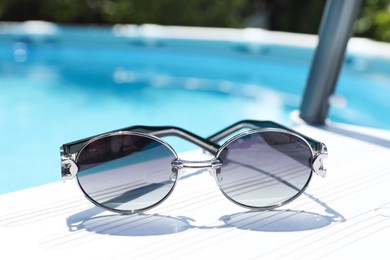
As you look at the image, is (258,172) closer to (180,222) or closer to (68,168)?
(180,222)

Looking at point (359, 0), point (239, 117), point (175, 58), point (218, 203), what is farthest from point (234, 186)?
point (175, 58)

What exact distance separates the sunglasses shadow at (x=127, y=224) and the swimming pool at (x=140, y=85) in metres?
1.02

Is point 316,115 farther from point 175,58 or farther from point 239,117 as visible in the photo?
point 175,58

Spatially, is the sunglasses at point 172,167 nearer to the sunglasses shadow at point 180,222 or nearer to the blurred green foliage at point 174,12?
the sunglasses shadow at point 180,222

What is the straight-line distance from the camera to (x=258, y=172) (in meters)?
1.29

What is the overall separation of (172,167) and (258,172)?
0.22 meters

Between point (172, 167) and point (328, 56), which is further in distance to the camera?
point (328, 56)

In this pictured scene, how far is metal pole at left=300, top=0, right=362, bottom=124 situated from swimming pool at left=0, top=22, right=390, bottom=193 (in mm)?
80

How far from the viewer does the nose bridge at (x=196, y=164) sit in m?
1.17

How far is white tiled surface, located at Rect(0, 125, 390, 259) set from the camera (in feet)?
3.47

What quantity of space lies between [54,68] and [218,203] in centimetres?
463

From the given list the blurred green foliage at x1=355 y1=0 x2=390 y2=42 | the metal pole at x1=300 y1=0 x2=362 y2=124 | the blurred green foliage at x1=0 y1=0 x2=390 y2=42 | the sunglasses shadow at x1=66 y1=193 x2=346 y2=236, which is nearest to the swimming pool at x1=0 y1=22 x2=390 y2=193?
the metal pole at x1=300 y1=0 x2=362 y2=124

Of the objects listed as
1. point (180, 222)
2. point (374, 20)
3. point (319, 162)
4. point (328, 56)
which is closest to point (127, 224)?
point (180, 222)

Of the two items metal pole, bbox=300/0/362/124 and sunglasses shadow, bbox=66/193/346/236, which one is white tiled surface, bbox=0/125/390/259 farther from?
metal pole, bbox=300/0/362/124
